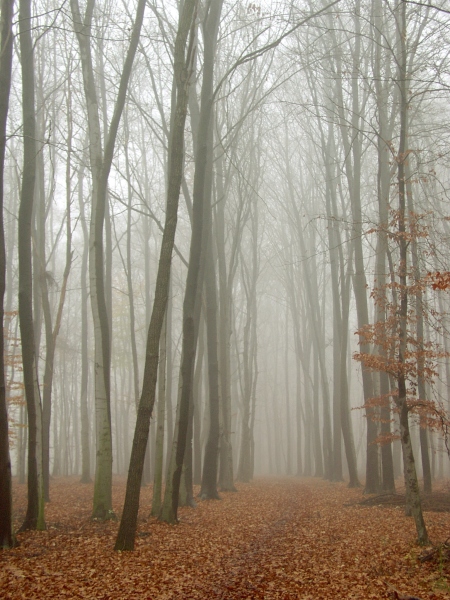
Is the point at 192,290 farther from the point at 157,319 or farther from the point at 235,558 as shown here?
the point at 235,558

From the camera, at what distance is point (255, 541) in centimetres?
830

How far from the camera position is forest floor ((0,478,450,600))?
18.1 feet

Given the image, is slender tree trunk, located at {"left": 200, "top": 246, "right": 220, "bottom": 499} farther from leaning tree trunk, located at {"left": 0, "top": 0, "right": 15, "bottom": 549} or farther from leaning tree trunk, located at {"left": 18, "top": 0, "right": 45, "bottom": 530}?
leaning tree trunk, located at {"left": 0, "top": 0, "right": 15, "bottom": 549}

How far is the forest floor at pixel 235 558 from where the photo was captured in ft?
18.1

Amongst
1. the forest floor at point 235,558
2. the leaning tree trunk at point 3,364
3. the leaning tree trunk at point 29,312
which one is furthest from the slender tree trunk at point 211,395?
the leaning tree trunk at point 3,364

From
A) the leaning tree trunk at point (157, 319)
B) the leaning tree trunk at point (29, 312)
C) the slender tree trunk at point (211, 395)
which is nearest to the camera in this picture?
the leaning tree trunk at point (157, 319)

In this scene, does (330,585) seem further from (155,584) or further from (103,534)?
(103,534)

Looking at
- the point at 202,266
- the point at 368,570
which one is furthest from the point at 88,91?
the point at 368,570

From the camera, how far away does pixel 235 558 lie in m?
7.07

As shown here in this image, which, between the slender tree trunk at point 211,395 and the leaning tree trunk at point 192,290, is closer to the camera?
the leaning tree trunk at point 192,290

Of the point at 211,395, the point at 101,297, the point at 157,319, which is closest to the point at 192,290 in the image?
the point at 101,297

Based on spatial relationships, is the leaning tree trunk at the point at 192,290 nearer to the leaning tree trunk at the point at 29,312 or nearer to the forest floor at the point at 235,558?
the forest floor at the point at 235,558

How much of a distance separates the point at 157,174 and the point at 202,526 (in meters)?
17.8

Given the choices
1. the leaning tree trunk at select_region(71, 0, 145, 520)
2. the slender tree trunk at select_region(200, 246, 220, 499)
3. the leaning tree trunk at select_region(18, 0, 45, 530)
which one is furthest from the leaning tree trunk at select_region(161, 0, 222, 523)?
the slender tree trunk at select_region(200, 246, 220, 499)
